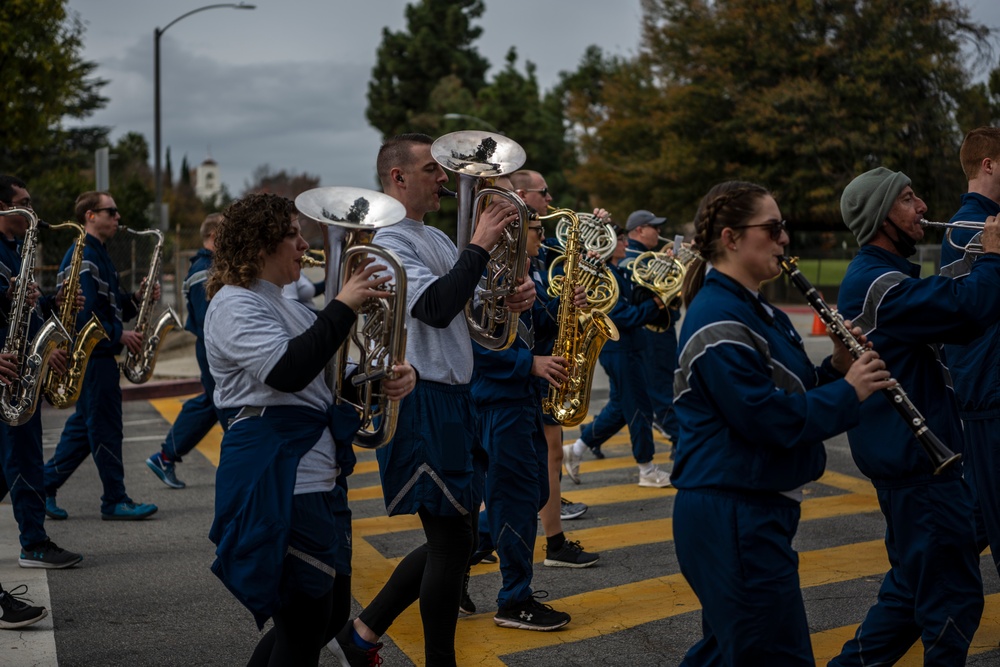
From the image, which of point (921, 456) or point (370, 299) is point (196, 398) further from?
point (921, 456)

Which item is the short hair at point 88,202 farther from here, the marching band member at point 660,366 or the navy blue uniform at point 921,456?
the navy blue uniform at point 921,456

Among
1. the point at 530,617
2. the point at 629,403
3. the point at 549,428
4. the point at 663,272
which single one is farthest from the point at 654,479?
the point at 530,617

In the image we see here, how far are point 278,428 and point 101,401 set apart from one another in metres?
4.67

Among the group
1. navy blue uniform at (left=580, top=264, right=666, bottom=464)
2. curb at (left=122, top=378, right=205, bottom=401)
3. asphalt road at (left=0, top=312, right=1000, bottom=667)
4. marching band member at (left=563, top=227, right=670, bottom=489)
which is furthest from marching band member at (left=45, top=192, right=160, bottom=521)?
curb at (left=122, top=378, right=205, bottom=401)

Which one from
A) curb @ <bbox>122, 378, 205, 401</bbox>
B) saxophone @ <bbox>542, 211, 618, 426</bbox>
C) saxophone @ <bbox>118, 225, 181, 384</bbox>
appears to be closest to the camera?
saxophone @ <bbox>542, 211, 618, 426</bbox>

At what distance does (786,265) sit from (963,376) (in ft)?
5.26

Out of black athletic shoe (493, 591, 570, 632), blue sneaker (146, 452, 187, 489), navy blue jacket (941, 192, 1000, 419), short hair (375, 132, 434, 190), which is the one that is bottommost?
blue sneaker (146, 452, 187, 489)

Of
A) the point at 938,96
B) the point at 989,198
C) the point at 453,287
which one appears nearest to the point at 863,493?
the point at 989,198

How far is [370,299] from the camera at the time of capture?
354 centimetres

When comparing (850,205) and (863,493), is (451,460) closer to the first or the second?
(850,205)

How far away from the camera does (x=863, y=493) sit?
27.0 feet

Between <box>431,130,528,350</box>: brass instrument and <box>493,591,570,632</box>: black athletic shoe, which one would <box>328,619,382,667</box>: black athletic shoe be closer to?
<box>493,591,570,632</box>: black athletic shoe

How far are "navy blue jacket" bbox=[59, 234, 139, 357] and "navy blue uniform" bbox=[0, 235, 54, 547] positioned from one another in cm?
105

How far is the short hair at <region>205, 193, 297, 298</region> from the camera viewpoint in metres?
3.59
